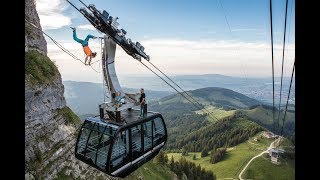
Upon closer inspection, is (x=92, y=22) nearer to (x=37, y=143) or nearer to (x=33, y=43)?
(x=37, y=143)

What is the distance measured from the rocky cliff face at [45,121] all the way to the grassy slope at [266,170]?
14145 cm

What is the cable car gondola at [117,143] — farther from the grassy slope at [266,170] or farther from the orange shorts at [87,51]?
the grassy slope at [266,170]

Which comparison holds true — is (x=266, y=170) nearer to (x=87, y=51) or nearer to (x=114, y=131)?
(x=114, y=131)

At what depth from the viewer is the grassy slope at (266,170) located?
529 ft

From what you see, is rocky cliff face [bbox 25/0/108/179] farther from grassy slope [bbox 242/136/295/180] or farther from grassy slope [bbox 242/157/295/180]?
grassy slope [bbox 242/136/295/180]

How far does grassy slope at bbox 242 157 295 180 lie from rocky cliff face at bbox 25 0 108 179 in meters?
141

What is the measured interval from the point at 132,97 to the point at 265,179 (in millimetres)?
160860

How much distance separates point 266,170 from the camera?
6619 inches

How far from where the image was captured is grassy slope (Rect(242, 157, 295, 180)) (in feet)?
529

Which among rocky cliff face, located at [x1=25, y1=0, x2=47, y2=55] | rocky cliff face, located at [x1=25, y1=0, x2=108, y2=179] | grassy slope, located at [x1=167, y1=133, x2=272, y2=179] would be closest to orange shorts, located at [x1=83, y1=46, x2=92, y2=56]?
rocky cliff face, located at [x1=25, y1=0, x2=108, y2=179]

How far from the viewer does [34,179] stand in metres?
29.4

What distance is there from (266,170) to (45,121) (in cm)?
16063
